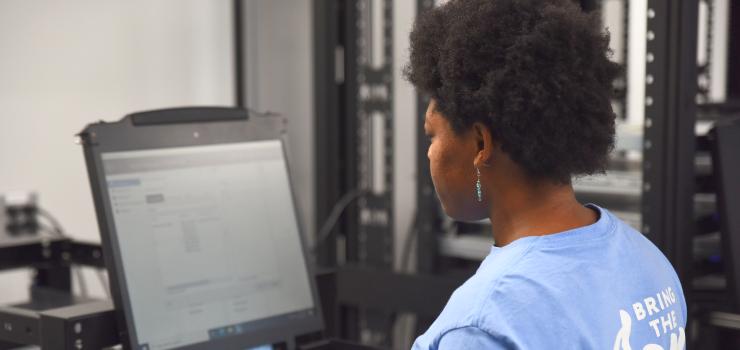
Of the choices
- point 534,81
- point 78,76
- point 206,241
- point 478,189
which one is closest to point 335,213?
point 206,241

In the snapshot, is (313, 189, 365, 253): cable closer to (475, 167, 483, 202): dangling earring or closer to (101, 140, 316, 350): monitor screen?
(101, 140, 316, 350): monitor screen

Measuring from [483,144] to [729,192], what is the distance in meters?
0.70

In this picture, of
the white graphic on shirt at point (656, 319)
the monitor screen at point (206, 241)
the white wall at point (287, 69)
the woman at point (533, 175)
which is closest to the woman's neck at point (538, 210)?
the woman at point (533, 175)

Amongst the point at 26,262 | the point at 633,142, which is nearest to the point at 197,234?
the point at 26,262

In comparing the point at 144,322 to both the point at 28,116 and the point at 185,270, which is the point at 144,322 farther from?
the point at 28,116

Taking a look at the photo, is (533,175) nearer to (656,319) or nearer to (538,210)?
(538,210)

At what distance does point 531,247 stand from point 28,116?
2.06 metres

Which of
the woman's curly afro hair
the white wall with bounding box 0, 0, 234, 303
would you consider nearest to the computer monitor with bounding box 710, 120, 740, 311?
the woman's curly afro hair

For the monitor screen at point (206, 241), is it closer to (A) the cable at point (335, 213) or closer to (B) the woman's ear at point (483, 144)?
(B) the woman's ear at point (483, 144)

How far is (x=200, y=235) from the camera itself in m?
1.21

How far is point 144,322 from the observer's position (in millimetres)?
1131

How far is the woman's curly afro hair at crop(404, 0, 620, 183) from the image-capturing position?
2.71 ft

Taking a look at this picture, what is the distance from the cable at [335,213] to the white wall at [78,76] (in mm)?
727

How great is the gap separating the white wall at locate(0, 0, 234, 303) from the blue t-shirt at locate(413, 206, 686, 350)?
1.80 metres
